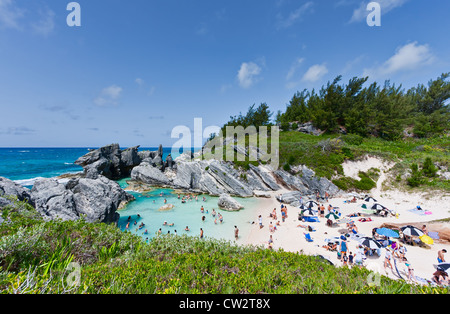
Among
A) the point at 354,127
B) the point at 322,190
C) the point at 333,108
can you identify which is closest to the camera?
the point at 322,190

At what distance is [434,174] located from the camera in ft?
93.4

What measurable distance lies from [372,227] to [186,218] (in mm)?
22680

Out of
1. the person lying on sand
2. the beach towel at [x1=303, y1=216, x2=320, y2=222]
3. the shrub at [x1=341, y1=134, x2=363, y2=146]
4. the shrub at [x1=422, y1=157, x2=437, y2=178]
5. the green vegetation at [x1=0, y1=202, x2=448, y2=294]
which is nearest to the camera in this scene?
the green vegetation at [x1=0, y1=202, x2=448, y2=294]

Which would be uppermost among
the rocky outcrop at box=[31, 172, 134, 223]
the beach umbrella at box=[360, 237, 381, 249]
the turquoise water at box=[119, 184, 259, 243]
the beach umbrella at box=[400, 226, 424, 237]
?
the rocky outcrop at box=[31, 172, 134, 223]

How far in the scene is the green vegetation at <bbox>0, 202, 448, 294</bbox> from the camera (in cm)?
434

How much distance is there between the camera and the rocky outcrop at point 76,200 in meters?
18.1

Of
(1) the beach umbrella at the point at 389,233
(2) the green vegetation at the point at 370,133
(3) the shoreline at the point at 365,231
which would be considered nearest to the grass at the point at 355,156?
(2) the green vegetation at the point at 370,133

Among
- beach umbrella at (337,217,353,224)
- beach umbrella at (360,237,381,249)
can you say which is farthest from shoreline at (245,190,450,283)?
beach umbrella at (360,237,381,249)

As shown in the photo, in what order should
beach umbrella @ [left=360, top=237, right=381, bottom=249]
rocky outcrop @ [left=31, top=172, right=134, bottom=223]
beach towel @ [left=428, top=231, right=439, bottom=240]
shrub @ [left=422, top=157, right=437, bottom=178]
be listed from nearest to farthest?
beach umbrella @ [left=360, top=237, right=381, bottom=249], beach towel @ [left=428, top=231, right=439, bottom=240], rocky outcrop @ [left=31, top=172, right=134, bottom=223], shrub @ [left=422, top=157, right=437, bottom=178]

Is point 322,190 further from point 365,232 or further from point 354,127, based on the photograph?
point 354,127

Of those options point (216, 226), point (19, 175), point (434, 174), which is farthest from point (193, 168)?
point (19, 175)

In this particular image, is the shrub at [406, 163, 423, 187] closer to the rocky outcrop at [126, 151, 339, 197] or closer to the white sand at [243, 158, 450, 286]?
Result: the white sand at [243, 158, 450, 286]

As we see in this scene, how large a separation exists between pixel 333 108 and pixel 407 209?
4253 cm

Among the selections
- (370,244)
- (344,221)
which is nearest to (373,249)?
(370,244)
